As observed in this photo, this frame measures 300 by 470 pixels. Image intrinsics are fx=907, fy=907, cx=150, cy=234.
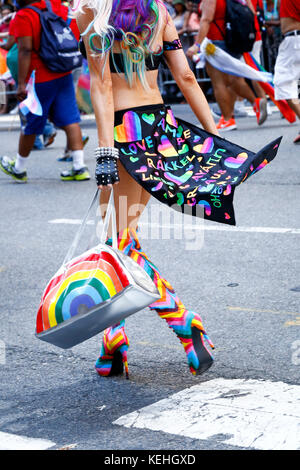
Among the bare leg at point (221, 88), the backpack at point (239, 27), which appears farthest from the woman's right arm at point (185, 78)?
the bare leg at point (221, 88)

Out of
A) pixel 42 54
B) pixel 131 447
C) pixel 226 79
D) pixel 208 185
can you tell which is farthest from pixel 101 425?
pixel 226 79

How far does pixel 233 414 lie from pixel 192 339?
55 cm

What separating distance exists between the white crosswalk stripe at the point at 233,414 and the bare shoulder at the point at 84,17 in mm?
1579

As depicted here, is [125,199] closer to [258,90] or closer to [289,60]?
[289,60]

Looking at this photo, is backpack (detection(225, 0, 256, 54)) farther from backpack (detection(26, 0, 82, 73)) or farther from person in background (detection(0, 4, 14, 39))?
person in background (detection(0, 4, 14, 39))

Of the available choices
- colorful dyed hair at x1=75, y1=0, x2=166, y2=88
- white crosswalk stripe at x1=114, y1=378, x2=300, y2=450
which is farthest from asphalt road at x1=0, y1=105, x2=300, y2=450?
colorful dyed hair at x1=75, y1=0, x2=166, y2=88

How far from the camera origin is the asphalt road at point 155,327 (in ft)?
11.8

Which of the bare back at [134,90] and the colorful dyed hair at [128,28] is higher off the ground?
the colorful dyed hair at [128,28]

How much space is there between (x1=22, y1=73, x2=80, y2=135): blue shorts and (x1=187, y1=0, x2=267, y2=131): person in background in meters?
2.28

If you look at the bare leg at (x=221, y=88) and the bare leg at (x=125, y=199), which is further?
the bare leg at (x=221, y=88)

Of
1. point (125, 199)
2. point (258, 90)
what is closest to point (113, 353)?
point (125, 199)

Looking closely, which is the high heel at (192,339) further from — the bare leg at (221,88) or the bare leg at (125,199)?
the bare leg at (221,88)

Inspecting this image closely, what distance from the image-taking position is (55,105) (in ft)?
28.9
